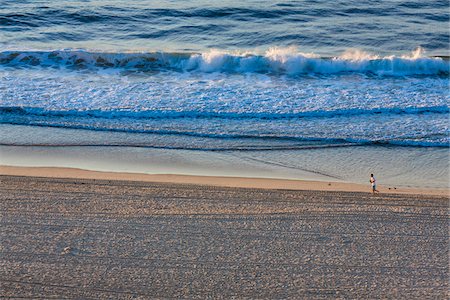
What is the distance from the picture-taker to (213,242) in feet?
22.3

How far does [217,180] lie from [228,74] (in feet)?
19.4

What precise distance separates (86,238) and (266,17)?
48.1 feet

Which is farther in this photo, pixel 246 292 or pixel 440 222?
Answer: pixel 440 222

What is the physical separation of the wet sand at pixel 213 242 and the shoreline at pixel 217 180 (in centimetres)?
22

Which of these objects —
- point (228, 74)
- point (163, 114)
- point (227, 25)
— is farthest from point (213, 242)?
point (227, 25)

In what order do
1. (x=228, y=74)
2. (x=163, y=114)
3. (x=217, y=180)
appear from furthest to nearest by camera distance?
(x=228, y=74) < (x=163, y=114) < (x=217, y=180)

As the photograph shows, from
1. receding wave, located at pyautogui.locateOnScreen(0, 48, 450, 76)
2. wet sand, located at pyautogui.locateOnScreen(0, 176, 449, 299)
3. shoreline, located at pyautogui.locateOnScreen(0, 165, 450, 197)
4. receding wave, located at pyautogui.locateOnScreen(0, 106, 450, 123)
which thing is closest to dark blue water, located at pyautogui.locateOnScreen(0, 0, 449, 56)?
receding wave, located at pyautogui.locateOnScreen(0, 48, 450, 76)

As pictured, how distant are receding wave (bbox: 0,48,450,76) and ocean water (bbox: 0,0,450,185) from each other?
0.04 metres

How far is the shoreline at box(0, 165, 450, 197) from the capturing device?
8.52m

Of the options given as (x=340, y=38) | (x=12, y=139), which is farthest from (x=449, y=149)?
(x=340, y=38)

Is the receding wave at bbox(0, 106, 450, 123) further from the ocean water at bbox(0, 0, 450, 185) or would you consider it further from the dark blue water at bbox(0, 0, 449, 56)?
the dark blue water at bbox(0, 0, 449, 56)

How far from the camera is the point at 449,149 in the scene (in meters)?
10.1

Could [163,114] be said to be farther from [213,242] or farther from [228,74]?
[213,242]

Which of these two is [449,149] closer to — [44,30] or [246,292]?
[246,292]
